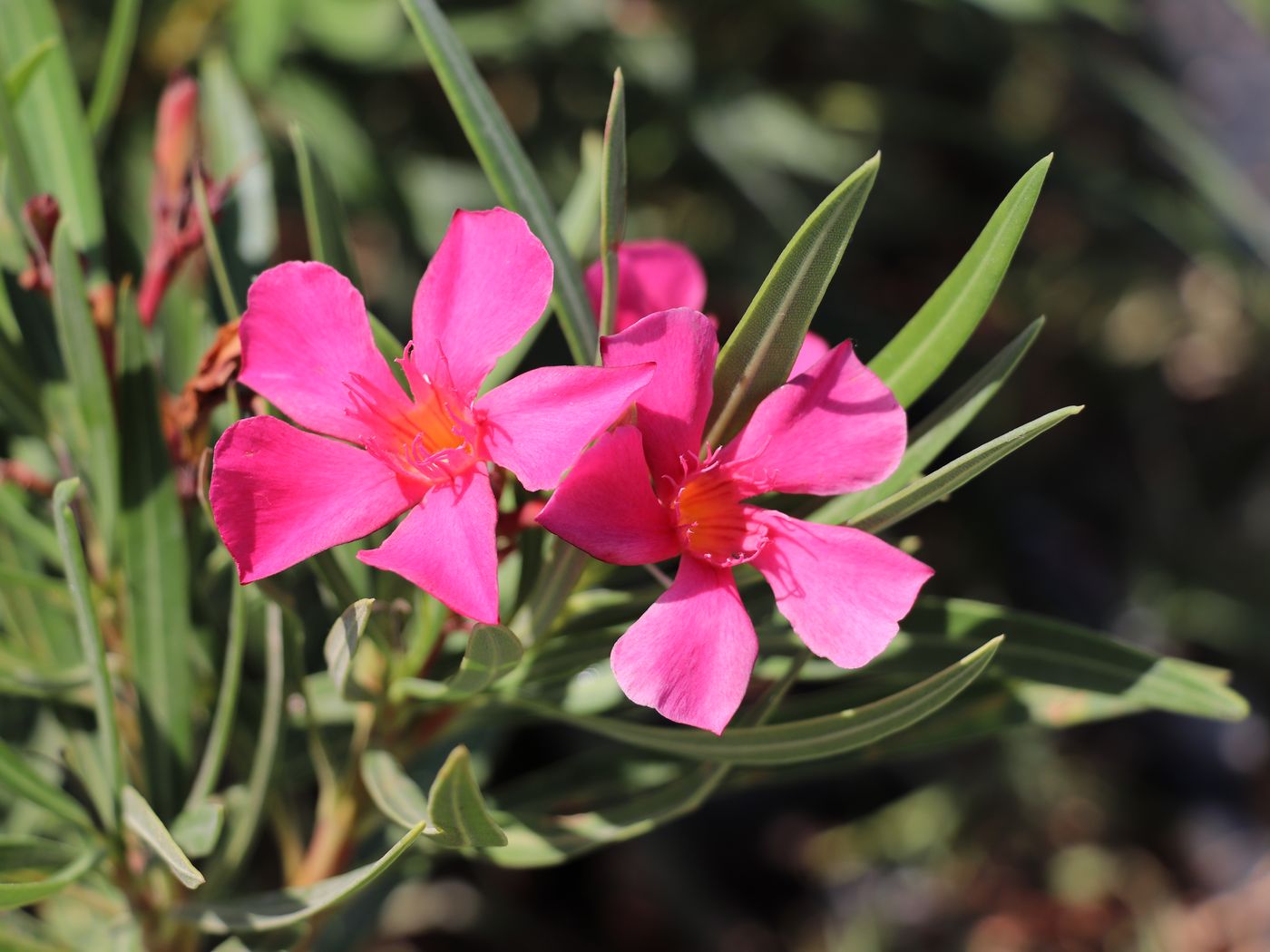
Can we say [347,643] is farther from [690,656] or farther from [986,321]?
[986,321]

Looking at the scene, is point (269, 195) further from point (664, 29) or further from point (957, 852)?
point (957, 852)

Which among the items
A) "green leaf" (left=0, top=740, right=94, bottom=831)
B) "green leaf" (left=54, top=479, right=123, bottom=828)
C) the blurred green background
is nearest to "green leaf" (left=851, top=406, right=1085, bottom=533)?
"green leaf" (left=54, top=479, right=123, bottom=828)

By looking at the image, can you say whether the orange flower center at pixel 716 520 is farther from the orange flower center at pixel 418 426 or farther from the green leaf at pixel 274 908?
the green leaf at pixel 274 908

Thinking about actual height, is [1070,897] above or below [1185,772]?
below

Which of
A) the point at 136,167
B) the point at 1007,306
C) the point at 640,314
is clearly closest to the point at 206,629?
the point at 640,314

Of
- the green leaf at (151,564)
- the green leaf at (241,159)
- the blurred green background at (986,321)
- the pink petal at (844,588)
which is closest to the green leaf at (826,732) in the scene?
the pink petal at (844,588)
